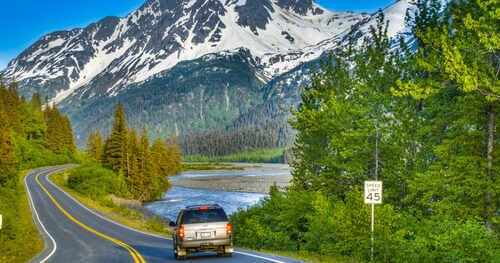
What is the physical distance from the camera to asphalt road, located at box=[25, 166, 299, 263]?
64.0 ft

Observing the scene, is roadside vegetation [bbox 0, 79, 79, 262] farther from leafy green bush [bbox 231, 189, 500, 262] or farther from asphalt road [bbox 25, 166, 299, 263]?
leafy green bush [bbox 231, 189, 500, 262]

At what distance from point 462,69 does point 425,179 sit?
18.9ft

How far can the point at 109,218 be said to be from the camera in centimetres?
4797

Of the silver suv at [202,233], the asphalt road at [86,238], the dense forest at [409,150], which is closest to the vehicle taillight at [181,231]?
the silver suv at [202,233]

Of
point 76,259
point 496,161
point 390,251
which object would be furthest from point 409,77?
point 76,259

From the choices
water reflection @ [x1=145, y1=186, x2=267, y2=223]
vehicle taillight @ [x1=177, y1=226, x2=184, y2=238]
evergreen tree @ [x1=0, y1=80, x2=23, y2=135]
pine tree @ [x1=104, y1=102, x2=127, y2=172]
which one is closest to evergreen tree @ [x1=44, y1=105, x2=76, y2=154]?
evergreen tree @ [x1=0, y1=80, x2=23, y2=135]

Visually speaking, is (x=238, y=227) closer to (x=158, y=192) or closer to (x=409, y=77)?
(x=409, y=77)

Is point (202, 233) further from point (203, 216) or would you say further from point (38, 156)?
point (38, 156)

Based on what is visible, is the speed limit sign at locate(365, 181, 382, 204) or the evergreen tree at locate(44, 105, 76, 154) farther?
the evergreen tree at locate(44, 105, 76, 154)

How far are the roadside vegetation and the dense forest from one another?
1385 centimetres

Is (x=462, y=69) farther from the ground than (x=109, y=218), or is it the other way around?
(x=462, y=69)

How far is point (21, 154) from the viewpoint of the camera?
91.6 metres

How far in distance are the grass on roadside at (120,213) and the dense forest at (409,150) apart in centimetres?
876

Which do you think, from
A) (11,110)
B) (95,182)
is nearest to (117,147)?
(95,182)
